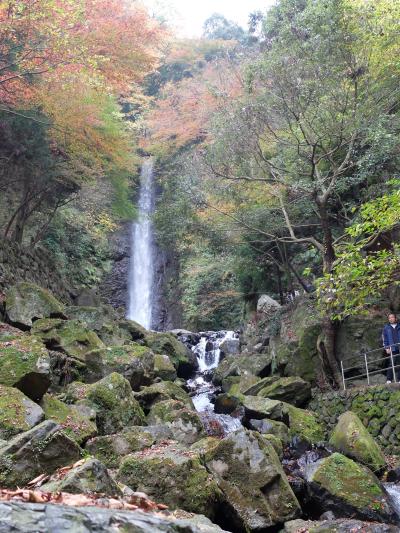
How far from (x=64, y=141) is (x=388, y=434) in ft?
39.2

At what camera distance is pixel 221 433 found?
33.0 ft

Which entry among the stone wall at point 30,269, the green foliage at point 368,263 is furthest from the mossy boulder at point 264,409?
the stone wall at point 30,269

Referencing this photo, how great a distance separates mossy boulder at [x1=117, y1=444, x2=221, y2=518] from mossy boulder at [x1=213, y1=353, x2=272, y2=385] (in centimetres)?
873

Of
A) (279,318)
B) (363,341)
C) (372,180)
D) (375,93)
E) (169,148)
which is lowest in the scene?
(363,341)

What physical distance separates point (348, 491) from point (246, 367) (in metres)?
9.12

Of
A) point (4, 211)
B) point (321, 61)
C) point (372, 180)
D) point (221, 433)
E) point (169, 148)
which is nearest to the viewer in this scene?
point (221, 433)

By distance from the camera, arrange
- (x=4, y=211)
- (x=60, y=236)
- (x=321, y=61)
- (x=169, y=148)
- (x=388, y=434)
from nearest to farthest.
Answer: (x=388, y=434)
(x=321, y=61)
(x=4, y=211)
(x=60, y=236)
(x=169, y=148)

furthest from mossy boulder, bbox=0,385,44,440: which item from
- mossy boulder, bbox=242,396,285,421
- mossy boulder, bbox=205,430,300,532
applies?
mossy boulder, bbox=242,396,285,421

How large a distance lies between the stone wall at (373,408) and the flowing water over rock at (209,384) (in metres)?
2.15

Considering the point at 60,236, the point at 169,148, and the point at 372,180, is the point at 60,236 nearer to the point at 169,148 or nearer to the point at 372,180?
the point at 169,148

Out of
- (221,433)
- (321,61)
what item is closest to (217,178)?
(321,61)

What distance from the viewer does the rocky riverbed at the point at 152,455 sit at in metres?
2.61

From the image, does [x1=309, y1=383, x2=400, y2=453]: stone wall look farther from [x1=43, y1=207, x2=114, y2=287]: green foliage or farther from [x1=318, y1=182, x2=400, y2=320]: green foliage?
[x1=43, y1=207, x2=114, y2=287]: green foliage

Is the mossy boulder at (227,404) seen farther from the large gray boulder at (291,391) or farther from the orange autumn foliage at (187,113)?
the orange autumn foliage at (187,113)
